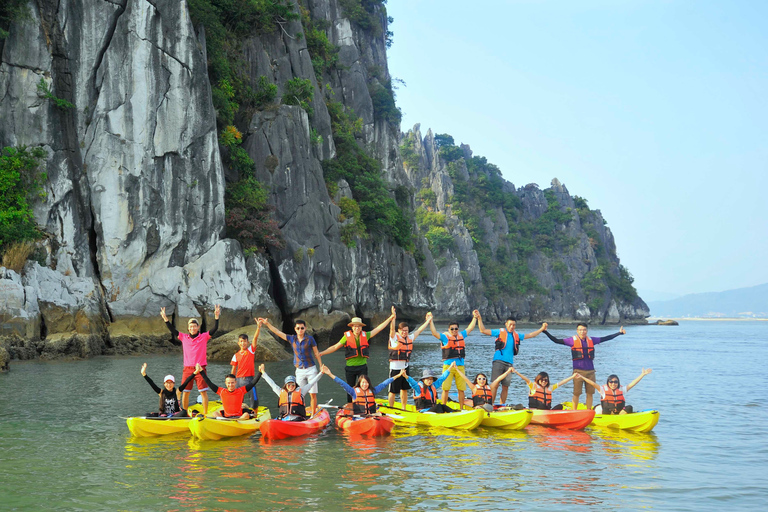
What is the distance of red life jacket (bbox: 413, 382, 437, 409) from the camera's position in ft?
48.5

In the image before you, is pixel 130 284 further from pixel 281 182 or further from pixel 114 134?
pixel 281 182

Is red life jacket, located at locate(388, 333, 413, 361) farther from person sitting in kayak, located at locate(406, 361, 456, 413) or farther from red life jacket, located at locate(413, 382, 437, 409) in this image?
red life jacket, located at locate(413, 382, 437, 409)

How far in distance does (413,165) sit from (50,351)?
281 feet

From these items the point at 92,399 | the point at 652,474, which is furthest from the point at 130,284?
the point at 652,474

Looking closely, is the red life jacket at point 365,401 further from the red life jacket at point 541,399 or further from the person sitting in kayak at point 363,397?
the red life jacket at point 541,399

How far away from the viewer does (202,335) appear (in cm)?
1298

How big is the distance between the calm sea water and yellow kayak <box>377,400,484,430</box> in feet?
0.88

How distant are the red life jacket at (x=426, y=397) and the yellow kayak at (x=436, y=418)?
0.19 meters

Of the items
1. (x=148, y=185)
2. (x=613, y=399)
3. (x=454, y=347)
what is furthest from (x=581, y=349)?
(x=148, y=185)

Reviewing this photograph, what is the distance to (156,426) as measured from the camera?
1223 cm

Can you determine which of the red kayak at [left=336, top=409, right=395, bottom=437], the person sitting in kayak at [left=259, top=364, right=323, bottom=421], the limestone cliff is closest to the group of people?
the person sitting in kayak at [left=259, top=364, right=323, bottom=421]

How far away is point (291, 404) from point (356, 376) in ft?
5.57

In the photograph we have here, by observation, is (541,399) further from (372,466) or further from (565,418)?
(372,466)

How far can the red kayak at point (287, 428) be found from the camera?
12.1 metres
